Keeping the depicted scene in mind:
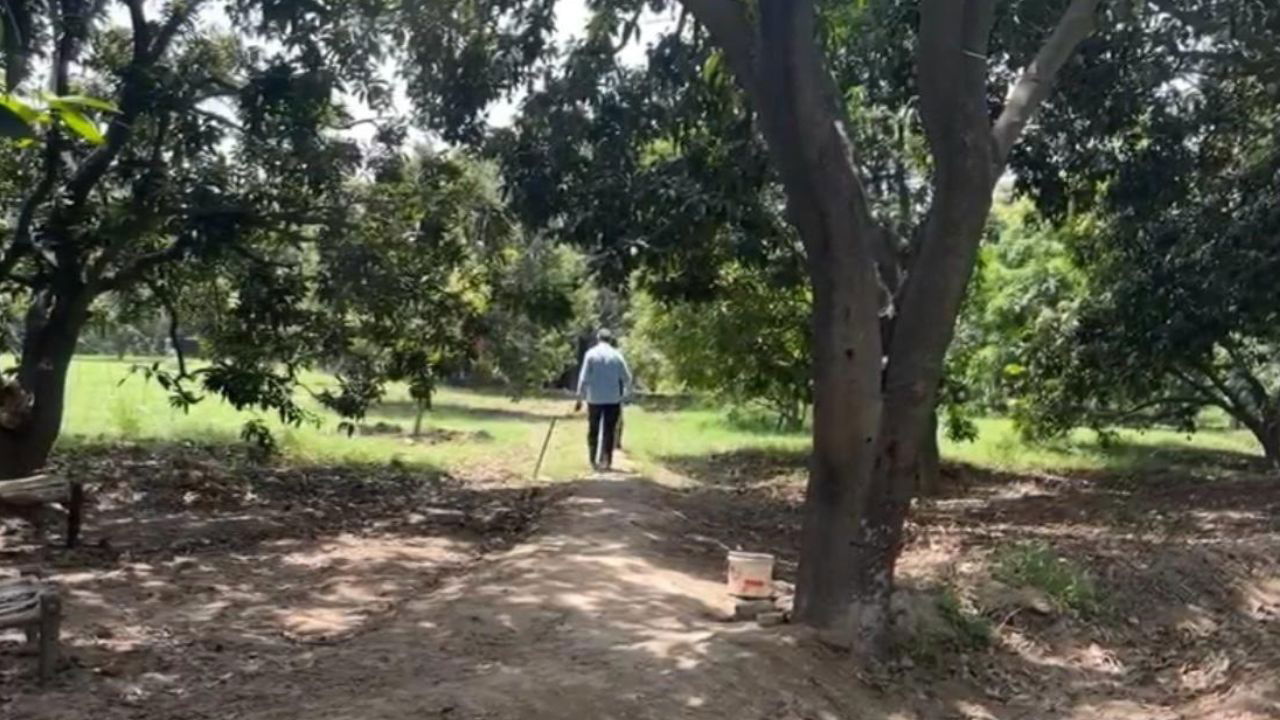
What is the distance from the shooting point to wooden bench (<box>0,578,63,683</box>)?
5.93 meters

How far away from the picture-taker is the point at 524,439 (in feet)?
71.9

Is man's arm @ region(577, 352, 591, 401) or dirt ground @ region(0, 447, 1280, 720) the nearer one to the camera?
dirt ground @ region(0, 447, 1280, 720)

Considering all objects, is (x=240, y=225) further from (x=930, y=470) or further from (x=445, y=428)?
(x=445, y=428)

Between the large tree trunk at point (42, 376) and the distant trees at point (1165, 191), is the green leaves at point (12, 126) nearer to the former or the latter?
the distant trees at point (1165, 191)

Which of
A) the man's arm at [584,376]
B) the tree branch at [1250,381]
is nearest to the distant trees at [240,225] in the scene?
the man's arm at [584,376]

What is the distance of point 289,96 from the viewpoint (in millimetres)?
11094

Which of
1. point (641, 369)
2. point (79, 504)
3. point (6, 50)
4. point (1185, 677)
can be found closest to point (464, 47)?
point (79, 504)

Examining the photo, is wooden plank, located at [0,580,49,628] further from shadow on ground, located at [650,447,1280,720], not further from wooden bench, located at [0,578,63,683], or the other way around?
shadow on ground, located at [650,447,1280,720]

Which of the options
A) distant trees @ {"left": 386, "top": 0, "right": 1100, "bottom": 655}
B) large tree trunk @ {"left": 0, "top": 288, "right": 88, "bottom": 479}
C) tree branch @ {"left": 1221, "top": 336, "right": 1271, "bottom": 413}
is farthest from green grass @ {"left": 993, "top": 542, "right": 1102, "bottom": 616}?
tree branch @ {"left": 1221, "top": 336, "right": 1271, "bottom": 413}

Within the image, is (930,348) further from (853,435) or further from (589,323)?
(589,323)

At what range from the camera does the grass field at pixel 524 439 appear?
18.2m

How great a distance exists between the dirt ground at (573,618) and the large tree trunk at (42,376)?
0.86 meters

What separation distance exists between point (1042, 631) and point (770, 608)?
191 centimetres

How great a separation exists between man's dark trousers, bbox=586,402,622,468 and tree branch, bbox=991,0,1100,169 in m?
8.42
